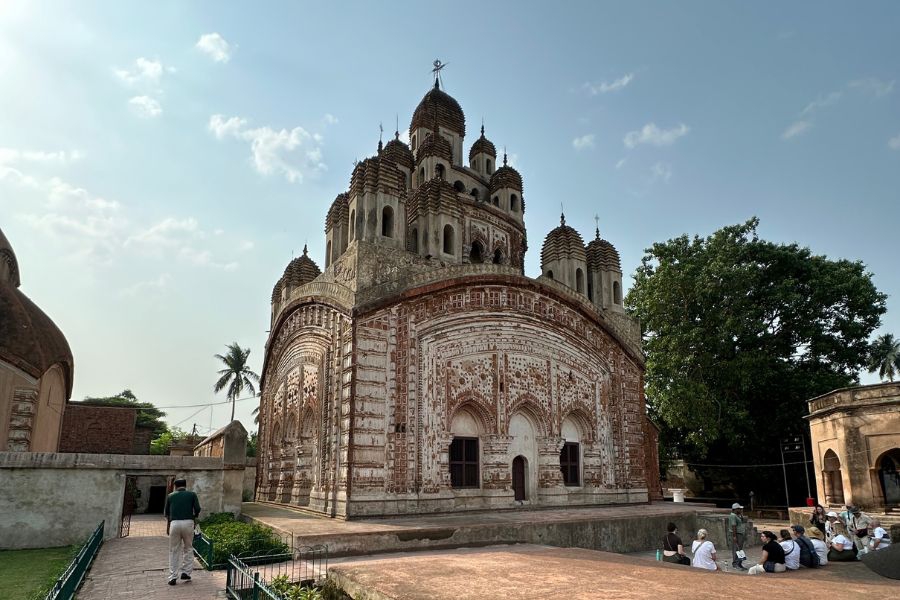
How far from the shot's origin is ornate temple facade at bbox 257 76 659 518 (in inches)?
558

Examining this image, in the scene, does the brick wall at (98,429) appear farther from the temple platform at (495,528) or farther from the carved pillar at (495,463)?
the carved pillar at (495,463)

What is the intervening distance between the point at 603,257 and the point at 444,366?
8963 mm

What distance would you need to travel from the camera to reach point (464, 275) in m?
16.1

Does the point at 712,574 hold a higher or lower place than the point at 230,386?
Answer: lower

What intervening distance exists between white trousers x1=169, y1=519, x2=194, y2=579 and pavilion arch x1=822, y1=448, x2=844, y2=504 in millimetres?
20356

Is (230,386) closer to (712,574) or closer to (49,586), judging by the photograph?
(49,586)

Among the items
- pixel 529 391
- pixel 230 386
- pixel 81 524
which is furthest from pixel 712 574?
pixel 230 386

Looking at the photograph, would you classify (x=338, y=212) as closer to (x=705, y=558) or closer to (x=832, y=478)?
(x=705, y=558)

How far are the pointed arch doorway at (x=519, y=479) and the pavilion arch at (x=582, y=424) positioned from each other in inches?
92.2

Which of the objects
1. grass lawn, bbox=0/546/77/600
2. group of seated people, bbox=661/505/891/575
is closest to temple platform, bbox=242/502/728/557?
group of seated people, bbox=661/505/891/575

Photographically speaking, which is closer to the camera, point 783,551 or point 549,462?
point 783,551

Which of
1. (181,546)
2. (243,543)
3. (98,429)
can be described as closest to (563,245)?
(243,543)

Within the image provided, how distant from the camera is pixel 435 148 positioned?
68.9 feet

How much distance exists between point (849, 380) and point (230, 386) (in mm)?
37499
